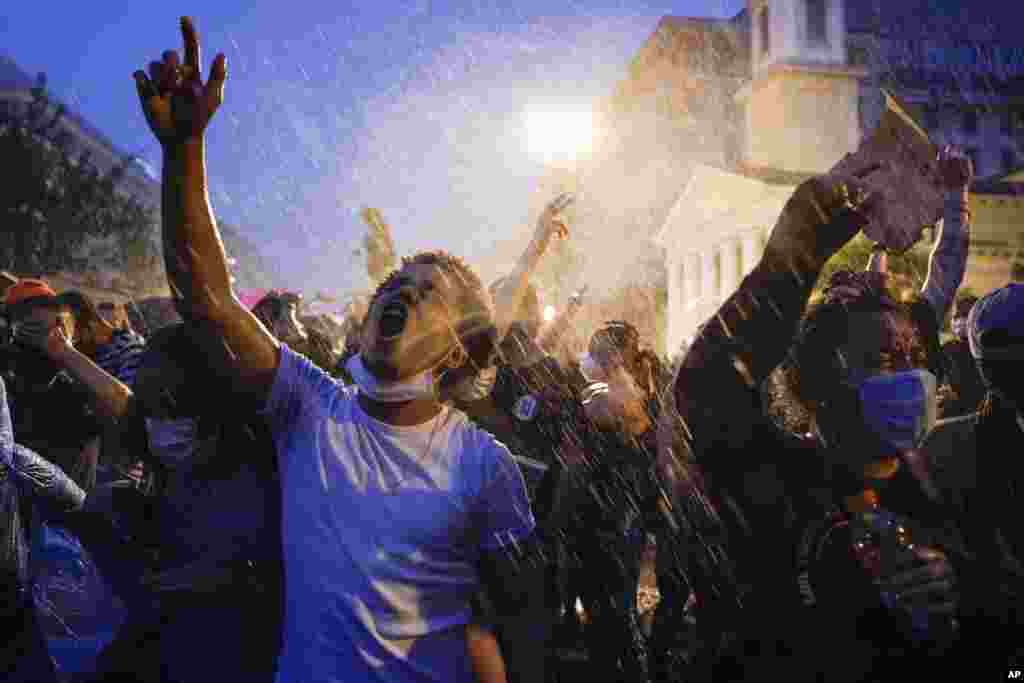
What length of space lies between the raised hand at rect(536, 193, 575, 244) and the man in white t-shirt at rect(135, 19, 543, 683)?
235 cm

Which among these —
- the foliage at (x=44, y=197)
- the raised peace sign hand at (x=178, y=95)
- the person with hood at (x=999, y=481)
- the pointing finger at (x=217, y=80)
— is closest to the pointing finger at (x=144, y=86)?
the raised peace sign hand at (x=178, y=95)

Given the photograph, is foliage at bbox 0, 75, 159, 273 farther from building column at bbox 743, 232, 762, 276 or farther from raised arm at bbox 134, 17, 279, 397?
building column at bbox 743, 232, 762, 276

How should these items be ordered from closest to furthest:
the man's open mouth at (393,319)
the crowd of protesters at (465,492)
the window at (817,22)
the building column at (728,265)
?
the crowd of protesters at (465,492) < the man's open mouth at (393,319) < the building column at (728,265) < the window at (817,22)

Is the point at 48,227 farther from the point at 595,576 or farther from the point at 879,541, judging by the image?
the point at 879,541

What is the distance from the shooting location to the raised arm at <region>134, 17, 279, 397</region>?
208 cm

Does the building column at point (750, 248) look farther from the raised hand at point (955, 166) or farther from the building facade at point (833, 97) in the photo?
the raised hand at point (955, 166)

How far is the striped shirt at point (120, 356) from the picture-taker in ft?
15.8

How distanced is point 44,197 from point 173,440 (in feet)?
86.4

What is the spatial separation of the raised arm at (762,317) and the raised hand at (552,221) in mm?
3135

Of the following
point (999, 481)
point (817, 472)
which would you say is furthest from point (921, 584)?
point (999, 481)

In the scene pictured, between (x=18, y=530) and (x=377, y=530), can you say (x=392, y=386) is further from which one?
(x=18, y=530)

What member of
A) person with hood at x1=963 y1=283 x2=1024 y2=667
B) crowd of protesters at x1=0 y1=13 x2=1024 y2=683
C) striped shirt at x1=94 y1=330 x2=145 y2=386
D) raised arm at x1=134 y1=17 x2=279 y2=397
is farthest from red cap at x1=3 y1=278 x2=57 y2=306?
person with hood at x1=963 y1=283 x2=1024 y2=667

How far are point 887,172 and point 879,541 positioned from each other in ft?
2.37

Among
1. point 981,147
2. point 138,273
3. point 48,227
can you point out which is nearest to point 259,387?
point 48,227
